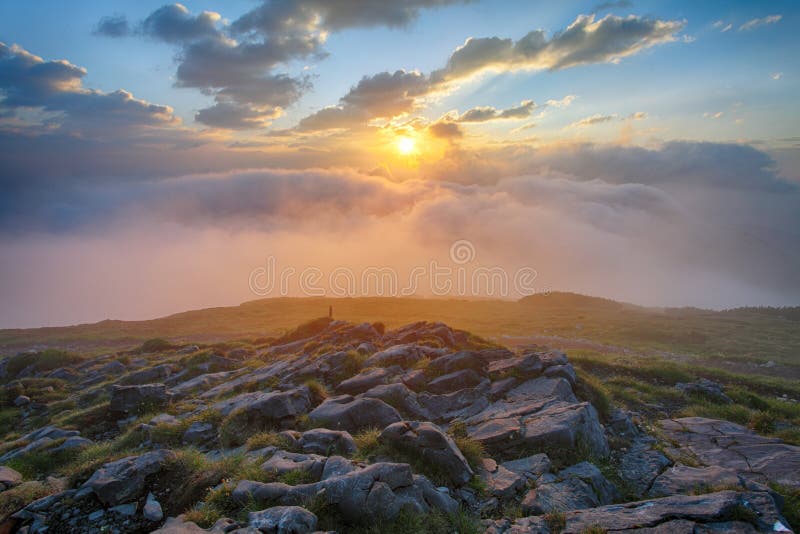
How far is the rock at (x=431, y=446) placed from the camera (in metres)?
10.3

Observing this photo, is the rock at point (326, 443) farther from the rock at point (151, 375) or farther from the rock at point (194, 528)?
the rock at point (151, 375)

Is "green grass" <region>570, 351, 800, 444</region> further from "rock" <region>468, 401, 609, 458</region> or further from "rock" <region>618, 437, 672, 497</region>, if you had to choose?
"rock" <region>468, 401, 609, 458</region>

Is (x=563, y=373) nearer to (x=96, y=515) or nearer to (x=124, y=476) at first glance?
(x=124, y=476)

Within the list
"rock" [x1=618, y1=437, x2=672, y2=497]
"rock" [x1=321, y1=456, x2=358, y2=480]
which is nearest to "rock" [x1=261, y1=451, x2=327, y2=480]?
"rock" [x1=321, y1=456, x2=358, y2=480]

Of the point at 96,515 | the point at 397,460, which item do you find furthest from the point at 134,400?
the point at 397,460

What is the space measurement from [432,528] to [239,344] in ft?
106

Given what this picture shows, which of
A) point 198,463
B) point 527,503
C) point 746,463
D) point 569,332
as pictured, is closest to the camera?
point 527,503

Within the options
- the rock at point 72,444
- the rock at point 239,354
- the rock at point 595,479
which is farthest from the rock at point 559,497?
the rock at point 239,354

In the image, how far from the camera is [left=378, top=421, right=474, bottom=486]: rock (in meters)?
10.3

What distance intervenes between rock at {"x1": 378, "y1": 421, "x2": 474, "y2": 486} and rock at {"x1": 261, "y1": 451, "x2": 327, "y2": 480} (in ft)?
6.54

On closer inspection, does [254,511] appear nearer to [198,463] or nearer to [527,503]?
[198,463]

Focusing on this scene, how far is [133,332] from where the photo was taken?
240 ft

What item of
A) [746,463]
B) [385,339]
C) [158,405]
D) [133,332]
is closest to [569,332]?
[385,339]

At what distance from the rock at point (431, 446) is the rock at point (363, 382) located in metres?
6.09
